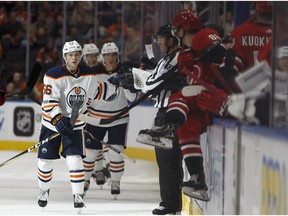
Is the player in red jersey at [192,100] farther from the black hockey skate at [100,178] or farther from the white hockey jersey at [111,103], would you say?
the black hockey skate at [100,178]

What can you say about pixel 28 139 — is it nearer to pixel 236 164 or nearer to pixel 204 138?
pixel 204 138

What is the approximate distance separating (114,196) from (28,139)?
471 cm

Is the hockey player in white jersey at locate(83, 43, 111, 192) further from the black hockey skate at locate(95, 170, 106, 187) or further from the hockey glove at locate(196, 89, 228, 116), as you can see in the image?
the hockey glove at locate(196, 89, 228, 116)

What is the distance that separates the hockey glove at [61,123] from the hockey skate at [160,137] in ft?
3.27

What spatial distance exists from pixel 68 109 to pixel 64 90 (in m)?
0.12

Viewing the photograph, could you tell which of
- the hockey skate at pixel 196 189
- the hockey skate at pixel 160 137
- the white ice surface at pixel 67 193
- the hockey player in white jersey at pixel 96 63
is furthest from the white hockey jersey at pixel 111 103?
the hockey skate at pixel 196 189

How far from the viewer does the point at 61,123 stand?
646cm

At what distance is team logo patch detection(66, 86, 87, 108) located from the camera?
21.6 feet

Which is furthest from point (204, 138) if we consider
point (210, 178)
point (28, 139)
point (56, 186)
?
point (28, 139)

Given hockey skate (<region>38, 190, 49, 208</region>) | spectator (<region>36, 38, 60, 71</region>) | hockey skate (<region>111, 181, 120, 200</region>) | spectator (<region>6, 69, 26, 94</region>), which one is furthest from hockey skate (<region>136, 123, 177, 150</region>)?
spectator (<region>36, 38, 60, 71</region>)

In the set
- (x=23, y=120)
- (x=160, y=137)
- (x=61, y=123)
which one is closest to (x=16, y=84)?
(x=23, y=120)

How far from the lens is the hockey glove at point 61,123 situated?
21.2 feet

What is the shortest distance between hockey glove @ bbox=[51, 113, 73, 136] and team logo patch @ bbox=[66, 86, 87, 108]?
0.13 meters

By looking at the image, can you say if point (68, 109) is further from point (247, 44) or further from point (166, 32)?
point (247, 44)
